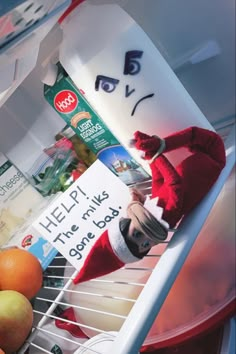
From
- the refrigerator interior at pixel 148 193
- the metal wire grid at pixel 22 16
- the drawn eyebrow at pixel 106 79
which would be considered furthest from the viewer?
the refrigerator interior at pixel 148 193

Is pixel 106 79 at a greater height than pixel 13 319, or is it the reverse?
pixel 106 79

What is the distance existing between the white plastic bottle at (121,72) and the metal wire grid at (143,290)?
0.45 feet

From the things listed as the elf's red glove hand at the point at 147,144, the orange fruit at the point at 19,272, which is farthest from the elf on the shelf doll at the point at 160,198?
the orange fruit at the point at 19,272

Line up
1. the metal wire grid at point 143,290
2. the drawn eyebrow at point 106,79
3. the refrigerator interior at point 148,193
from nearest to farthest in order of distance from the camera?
1. the metal wire grid at point 143,290
2. the drawn eyebrow at point 106,79
3. the refrigerator interior at point 148,193

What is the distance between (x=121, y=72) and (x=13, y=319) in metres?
0.40

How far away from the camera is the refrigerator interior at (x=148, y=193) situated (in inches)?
30.0

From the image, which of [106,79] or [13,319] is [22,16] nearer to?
[106,79]

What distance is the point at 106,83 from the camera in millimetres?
661

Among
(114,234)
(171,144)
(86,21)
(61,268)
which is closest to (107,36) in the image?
(86,21)

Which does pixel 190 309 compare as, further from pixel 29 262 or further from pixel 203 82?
pixel 203 82

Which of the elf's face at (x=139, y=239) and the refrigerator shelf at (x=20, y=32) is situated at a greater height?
the refrigerator shelf at (x=20, y=32)

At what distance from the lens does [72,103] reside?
28.6 inches

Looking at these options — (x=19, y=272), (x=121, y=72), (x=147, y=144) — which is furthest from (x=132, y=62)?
(x=19, y=272)

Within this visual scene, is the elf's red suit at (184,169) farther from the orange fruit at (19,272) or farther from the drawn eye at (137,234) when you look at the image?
the orange fruit at (19,272)
